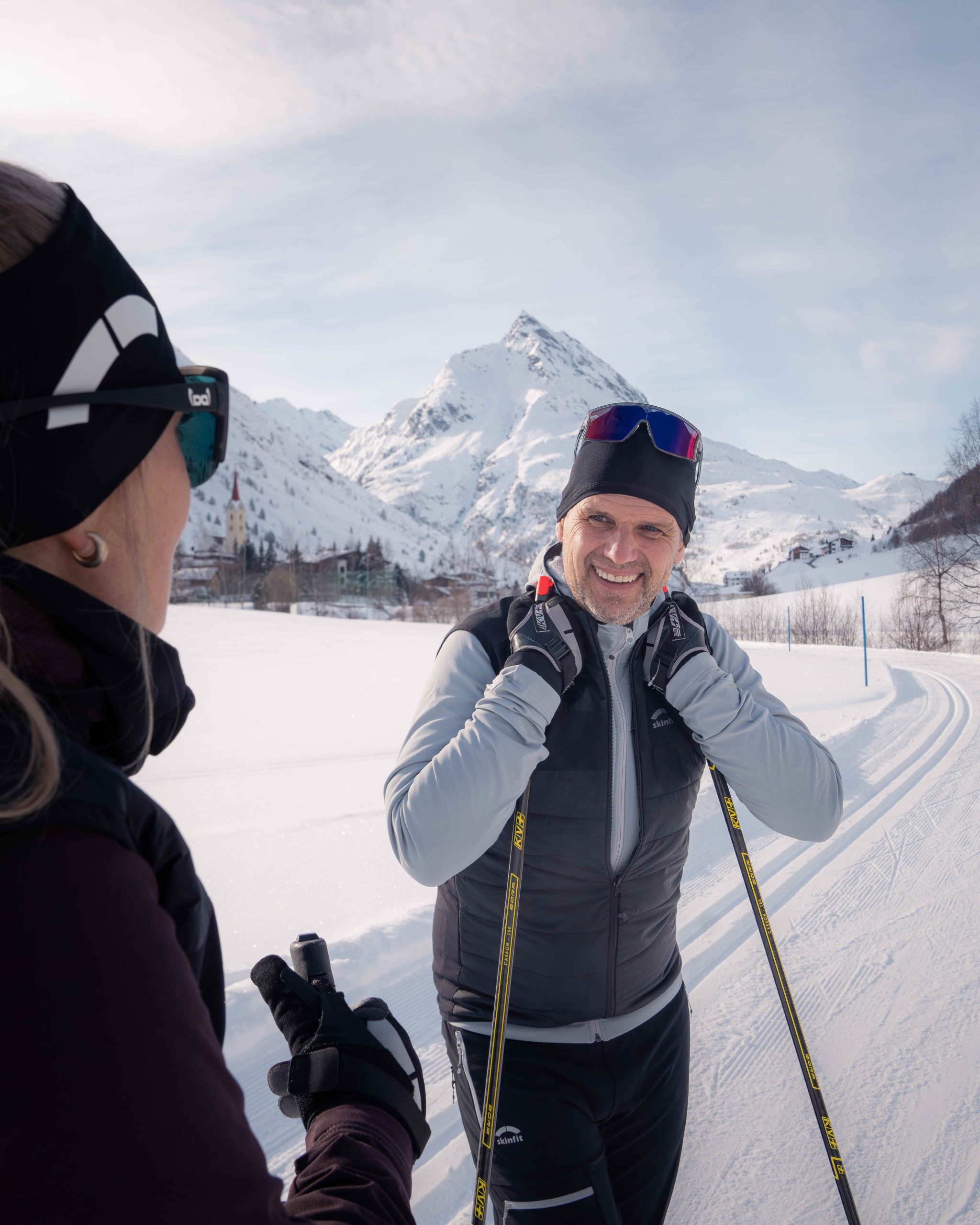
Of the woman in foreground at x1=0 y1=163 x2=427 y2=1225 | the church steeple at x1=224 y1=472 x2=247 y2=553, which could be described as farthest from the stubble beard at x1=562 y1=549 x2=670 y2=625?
the church steeple at x1=224 y1=472 x2=247 y2=553

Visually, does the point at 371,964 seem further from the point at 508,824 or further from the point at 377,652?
the point at 377,652

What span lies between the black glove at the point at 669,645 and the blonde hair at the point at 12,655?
1480mm

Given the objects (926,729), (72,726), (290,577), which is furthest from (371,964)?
(290,577)

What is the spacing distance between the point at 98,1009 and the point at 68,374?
579 mm

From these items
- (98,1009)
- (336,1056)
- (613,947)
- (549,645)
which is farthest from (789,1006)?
(98,1009)

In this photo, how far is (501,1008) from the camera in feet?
5.46

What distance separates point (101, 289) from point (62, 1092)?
73 cm

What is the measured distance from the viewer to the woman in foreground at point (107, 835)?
1.61ft

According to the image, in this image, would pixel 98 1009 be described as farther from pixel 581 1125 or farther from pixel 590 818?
pixel 581 1125

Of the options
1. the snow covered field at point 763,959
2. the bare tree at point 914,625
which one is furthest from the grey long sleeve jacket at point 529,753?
the bare tree at point 914,625

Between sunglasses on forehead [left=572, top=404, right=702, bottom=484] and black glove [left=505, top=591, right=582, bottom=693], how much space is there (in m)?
0.52

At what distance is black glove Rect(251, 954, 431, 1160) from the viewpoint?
1.03 meters

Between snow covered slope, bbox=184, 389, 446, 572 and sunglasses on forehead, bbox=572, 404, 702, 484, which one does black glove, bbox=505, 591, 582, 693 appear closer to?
sunglasses on forehead, bbox=572, 404, 702, 484

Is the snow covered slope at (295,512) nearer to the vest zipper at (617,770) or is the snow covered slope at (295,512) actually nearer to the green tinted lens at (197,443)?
the vest zipper at (617,770)
